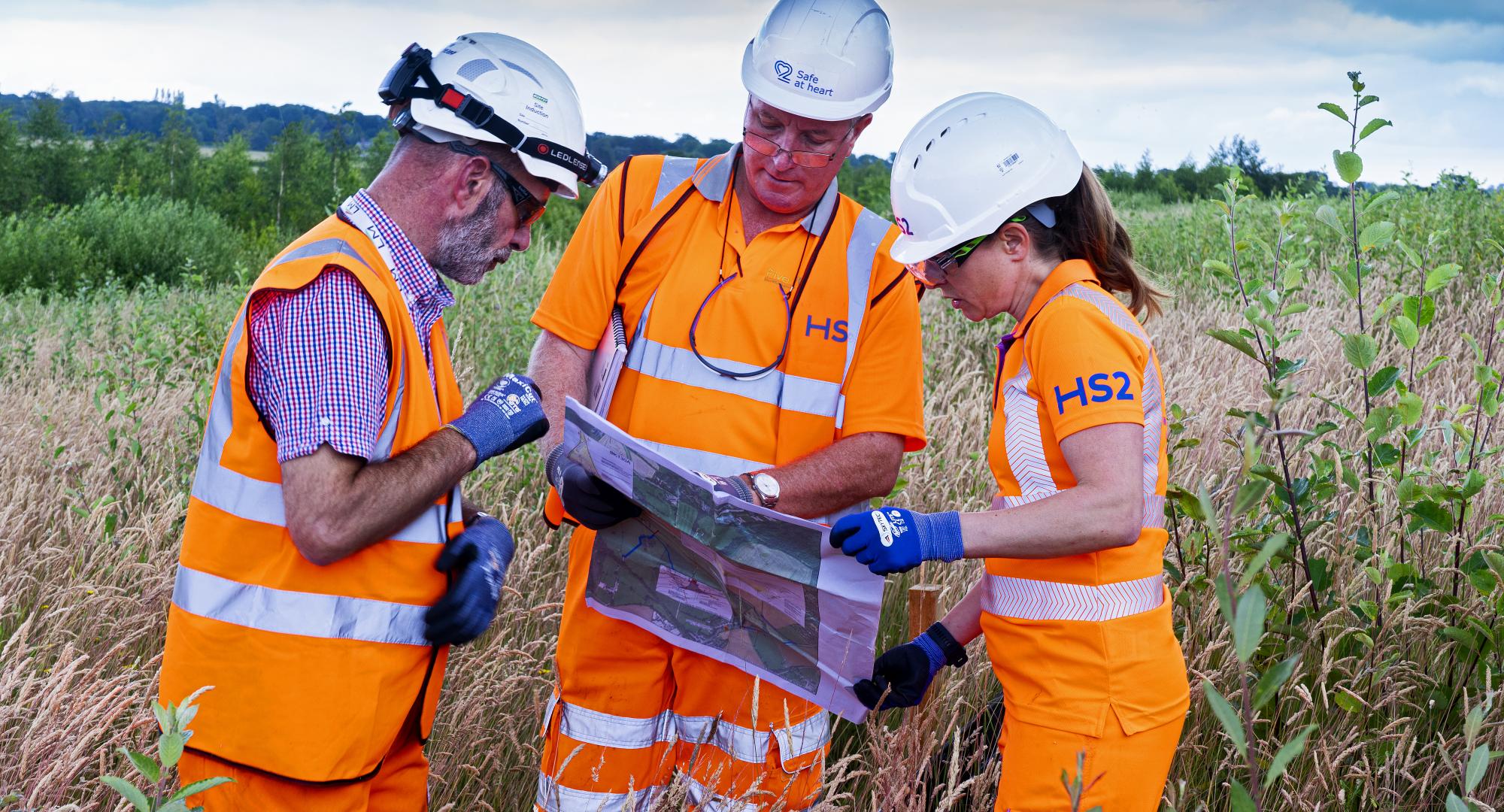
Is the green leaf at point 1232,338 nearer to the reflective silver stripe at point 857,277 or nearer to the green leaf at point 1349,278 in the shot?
the green leaf at point 1349,278

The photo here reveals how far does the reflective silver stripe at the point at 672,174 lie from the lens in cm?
301

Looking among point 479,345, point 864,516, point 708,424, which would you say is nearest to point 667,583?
point 708,424

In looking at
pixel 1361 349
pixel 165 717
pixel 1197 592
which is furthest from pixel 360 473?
pixel 1197 592

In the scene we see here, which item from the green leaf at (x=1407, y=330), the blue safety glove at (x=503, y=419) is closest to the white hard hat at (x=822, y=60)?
the blue safety glove at (x=503, y=419)

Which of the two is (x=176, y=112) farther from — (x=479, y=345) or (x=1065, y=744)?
(x=1065, y=744)

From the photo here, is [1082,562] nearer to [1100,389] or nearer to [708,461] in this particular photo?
[1100,389]

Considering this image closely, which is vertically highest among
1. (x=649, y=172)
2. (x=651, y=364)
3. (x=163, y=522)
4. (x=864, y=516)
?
(x=649, y=172)

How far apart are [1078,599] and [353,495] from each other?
4.72 feet

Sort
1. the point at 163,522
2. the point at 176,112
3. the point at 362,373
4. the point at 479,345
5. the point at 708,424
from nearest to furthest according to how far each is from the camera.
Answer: the point at 362,373, the point at 708,424, the point at 163,522, the point at 479,345, the point at 176,112

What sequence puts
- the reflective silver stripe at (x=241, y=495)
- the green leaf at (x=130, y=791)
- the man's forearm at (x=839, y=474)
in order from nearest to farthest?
1. the green leaf at (x=130, y=791)
2. the reflective silver stripe at (x=241, y=495)
3. the man's forearm at (x=839, y=474)

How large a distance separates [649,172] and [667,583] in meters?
1.15

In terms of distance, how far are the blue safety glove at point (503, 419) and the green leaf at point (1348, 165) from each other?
249 centimetres

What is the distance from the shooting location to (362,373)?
2.00 metres

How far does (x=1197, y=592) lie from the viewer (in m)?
4.14
